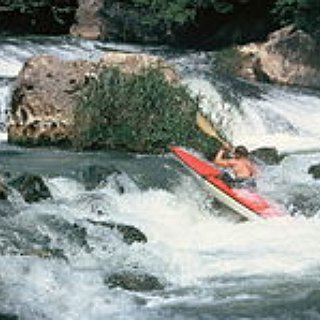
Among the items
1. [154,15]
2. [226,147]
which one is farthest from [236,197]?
[154,15]

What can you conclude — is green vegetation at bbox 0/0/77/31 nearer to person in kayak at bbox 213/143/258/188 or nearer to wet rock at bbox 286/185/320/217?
wet rock at bbox 286/185/320/217

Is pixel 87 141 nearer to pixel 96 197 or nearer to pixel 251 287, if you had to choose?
pixel 96 197

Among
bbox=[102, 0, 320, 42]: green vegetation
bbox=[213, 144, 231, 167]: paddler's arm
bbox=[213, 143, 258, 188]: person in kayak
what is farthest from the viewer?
bbox=[102, 0, 320, 42]: green vegetation

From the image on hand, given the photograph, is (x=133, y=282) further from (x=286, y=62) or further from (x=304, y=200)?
(x=286, y=62)

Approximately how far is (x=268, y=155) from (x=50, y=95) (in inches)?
124

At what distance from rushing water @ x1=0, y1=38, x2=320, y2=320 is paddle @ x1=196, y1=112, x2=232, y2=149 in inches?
26.6

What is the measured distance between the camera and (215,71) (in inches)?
767

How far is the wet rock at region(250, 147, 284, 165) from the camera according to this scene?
14094mm

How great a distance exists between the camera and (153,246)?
9648 millimetres

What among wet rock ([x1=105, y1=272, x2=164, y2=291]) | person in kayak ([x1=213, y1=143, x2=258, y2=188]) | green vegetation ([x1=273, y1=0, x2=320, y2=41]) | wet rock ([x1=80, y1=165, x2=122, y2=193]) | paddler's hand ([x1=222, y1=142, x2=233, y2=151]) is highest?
green vegetation ([x1=273, y1=0, x2=320, y2=41])

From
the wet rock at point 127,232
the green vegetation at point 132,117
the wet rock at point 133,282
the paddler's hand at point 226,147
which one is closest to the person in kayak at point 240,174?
the paddler's hand at point 226,147

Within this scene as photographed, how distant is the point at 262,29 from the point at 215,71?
4536 mm

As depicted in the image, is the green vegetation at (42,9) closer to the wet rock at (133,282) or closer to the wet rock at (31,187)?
the wet rock at (31,187)

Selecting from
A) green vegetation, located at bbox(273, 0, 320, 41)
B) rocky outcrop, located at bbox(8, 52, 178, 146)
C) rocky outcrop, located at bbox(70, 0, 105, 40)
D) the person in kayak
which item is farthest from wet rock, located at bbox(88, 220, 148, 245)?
rocky outcrop, located at bbox(70, 0, 105, 40)
